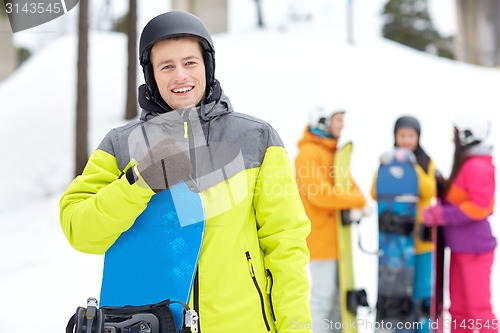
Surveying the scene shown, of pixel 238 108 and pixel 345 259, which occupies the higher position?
pixel 238 108

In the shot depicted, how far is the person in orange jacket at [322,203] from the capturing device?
4.99 metres

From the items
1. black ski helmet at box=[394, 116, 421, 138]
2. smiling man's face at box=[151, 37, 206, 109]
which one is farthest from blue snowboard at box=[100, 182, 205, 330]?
black ski helmet at box=[394, 116, 421, 138]

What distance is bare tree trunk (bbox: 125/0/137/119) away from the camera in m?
12.8

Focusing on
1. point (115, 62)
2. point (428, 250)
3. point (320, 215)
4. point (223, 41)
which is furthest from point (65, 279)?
point (223, 41)

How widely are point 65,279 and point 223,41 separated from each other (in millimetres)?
12667

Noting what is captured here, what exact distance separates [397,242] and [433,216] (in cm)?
Answer: 33

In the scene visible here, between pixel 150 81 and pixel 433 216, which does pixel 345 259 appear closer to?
pixel 433 216

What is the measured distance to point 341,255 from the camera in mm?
5039

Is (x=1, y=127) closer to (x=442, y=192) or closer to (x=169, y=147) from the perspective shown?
(x=442, y=192)

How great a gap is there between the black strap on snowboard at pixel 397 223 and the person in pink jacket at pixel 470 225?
0.43 feet

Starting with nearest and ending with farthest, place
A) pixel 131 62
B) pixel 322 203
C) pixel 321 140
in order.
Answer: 1. pixel 322 203
2. pixel 321 140
3. pixel 131 62

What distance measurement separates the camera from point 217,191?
220cm

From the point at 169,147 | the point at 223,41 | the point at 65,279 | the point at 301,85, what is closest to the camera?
the point at 169,147

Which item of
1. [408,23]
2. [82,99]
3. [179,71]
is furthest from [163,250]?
[408,23]
